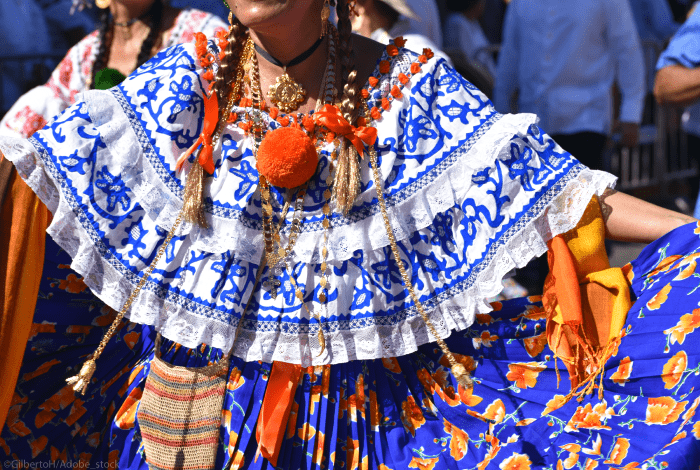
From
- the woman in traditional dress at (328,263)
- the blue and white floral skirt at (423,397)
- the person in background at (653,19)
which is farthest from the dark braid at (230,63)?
the person in background at (653,19)

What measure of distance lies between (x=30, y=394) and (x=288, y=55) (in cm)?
120

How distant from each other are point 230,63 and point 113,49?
2034 mm

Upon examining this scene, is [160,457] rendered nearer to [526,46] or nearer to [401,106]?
[401,106]

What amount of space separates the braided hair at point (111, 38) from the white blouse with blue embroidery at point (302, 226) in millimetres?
1842

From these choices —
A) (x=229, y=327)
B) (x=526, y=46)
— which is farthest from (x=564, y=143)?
(x=229, y=327)

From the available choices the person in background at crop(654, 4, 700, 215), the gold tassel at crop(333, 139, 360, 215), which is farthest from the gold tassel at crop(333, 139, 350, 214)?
the person in background at crop(654, 4, 700, 215)

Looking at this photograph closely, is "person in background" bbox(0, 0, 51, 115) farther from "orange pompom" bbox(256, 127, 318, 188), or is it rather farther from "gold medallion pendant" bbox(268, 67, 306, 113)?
"orange pompom" bbox(256, 127, 318, 188)

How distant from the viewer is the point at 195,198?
209cm

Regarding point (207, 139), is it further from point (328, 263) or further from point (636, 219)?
point (636, 219)

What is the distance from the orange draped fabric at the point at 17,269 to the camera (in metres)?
2.07

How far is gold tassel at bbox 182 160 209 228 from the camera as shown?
208cm

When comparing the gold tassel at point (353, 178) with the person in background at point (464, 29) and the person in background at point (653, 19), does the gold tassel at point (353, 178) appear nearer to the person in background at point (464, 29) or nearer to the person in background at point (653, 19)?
the person in background at point (464, 29)

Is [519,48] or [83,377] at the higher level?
[519,48]

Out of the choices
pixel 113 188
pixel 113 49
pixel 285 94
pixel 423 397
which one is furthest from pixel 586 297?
pixel 113 49
